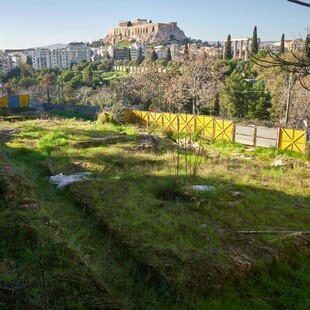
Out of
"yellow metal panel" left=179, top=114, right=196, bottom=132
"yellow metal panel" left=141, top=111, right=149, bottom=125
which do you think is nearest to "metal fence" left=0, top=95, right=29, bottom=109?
"yellow metal panel" left=141, top=111, right=149, bottom=125

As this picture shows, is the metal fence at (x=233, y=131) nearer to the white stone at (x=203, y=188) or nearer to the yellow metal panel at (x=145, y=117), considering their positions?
the yellow metal panel at (x=145, y=117)

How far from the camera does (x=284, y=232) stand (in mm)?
5359

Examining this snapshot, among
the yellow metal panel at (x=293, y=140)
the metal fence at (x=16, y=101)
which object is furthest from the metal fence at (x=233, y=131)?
the metal fence at (x=16, y=101)

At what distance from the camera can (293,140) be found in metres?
14.9

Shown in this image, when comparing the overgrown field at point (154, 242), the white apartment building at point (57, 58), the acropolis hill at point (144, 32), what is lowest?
the overgrown field at point (154, 242)

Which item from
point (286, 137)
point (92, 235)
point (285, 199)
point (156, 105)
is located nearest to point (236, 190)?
point (285, 199)

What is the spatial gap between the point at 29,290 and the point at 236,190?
220 inches

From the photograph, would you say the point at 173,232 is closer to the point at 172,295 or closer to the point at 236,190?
the point at 172,295

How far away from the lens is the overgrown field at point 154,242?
139 inches

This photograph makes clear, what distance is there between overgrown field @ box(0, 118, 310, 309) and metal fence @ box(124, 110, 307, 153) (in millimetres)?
5115

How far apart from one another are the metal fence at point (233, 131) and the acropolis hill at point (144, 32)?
136312 mm

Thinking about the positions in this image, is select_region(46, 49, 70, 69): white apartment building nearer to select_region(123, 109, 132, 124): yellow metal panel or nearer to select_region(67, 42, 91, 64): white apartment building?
select_region(67, 42, 91, 64): white apartment building

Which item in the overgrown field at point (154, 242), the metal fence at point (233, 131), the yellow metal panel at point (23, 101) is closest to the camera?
the overgrown field at point (154, 242)

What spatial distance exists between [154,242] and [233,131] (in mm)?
13535
